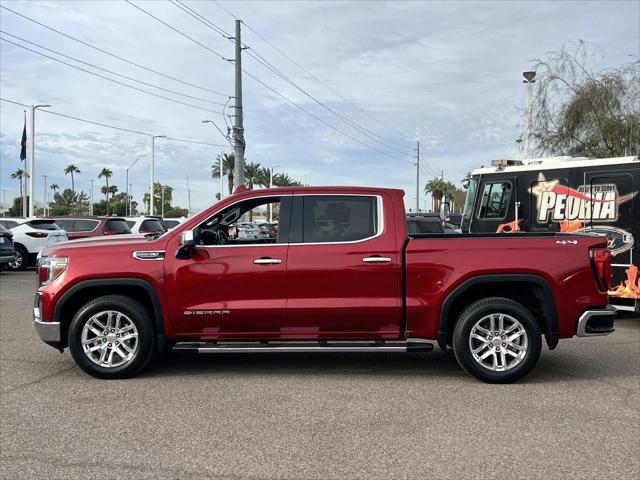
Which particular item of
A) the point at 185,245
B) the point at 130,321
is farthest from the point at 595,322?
the point at 130,321

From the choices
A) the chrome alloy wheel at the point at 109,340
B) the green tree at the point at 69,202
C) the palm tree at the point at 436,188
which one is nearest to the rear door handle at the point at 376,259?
the chrome alloy wheel at the point at 109,340

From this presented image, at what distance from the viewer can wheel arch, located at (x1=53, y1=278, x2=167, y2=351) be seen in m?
5.96

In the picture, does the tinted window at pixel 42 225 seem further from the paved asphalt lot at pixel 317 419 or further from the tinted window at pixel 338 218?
the tinted window at pixel 338 218

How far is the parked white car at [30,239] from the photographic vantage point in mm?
18281

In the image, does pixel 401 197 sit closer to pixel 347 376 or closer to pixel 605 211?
pixel 347 376

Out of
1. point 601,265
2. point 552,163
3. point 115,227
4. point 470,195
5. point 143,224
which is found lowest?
point 601,265

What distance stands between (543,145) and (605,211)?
13859 millimetres

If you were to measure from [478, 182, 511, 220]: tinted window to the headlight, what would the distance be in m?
7.95

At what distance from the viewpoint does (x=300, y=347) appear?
19.5 ft

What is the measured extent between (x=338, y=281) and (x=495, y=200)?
254 inches

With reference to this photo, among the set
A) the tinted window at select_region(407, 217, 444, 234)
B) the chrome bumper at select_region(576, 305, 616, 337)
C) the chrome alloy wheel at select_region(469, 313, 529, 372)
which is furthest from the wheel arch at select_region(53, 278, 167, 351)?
the tinted window at select_region(407, 217, 444, 234)

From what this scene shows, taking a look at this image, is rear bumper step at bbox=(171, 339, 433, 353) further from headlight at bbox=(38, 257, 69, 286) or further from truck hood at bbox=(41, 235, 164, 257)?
headlight at bbox=(38, 257, 69, 286)

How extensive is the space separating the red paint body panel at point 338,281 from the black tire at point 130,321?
0.23 metres

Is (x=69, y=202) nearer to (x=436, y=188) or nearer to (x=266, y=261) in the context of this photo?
(x=436, y=188)
